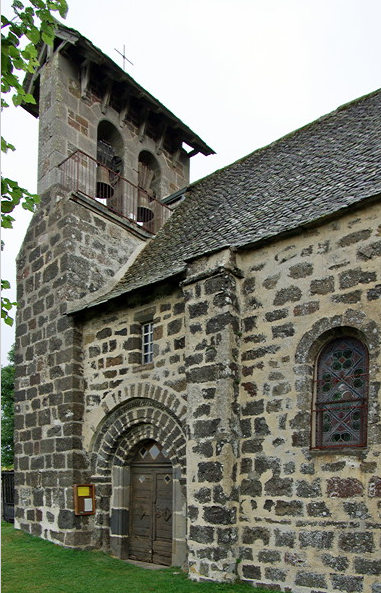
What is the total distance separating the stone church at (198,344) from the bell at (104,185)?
0.03 m

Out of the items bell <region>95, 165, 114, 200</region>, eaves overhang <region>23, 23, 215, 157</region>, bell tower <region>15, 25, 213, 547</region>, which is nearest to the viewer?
bell tower <region>15, 25, 213, 547</region>

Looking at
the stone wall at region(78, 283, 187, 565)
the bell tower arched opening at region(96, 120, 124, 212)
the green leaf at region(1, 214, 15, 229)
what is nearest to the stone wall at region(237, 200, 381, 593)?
the stone wall at region(78, 283, 187, 565)

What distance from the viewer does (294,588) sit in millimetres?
6680

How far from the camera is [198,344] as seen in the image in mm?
8047

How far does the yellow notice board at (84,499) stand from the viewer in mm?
9938

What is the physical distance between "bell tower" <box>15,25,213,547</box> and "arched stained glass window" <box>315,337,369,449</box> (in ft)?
16.0

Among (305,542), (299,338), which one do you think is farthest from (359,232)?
(305,542)

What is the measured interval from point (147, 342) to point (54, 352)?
223 centimetres

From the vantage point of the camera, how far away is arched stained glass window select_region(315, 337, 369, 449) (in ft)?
22.0

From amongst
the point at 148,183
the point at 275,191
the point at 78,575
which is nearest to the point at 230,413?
the point at 78,575

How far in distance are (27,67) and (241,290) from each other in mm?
3991

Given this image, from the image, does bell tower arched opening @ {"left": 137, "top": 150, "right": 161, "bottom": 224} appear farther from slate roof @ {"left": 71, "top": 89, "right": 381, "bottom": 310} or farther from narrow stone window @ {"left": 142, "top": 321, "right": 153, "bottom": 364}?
narrow stone window @ {"left": 142, "top": 321, "right": 153, "bottom": 364}

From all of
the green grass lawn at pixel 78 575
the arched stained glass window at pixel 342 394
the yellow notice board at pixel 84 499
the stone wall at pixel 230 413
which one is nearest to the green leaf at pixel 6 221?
the stone wall at pixel 230 413

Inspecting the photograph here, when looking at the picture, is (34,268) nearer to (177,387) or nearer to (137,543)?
(177,387)
